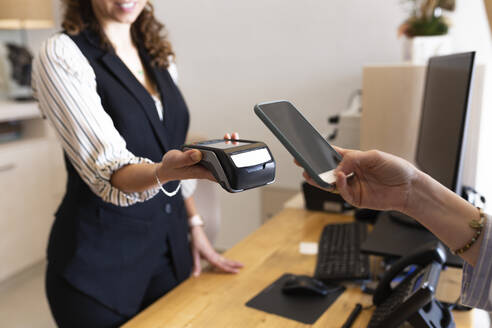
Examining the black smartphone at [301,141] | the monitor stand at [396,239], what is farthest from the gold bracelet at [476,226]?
the monitor stand at [396,239]

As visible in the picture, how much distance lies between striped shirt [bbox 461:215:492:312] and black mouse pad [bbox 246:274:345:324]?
1.20 feet

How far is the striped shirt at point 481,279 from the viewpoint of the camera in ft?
2.68

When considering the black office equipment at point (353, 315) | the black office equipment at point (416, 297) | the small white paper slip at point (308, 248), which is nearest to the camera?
the black office equipment at point (416, 297)

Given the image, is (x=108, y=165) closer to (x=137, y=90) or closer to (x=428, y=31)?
(x=137, y=90)

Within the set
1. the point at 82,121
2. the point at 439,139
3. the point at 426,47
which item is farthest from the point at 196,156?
the point at 426,47

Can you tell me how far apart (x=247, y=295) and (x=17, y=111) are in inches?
90.3

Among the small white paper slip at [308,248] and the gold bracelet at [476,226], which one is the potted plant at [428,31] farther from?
the gold bracelet at [476,226]

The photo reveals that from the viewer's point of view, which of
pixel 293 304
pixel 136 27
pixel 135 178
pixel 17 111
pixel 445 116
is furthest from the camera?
pixel 17 111

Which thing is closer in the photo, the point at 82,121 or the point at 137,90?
the point at 82,121

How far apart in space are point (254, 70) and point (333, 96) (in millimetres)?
505

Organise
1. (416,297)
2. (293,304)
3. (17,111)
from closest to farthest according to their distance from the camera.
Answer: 1. (416,297)
2. (293,304)
3. (17,111)

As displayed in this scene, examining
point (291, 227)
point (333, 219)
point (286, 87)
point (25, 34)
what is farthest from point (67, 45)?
point (25, 34)

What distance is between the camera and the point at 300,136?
86 centimetres

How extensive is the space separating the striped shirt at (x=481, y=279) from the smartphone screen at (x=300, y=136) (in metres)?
0.28
